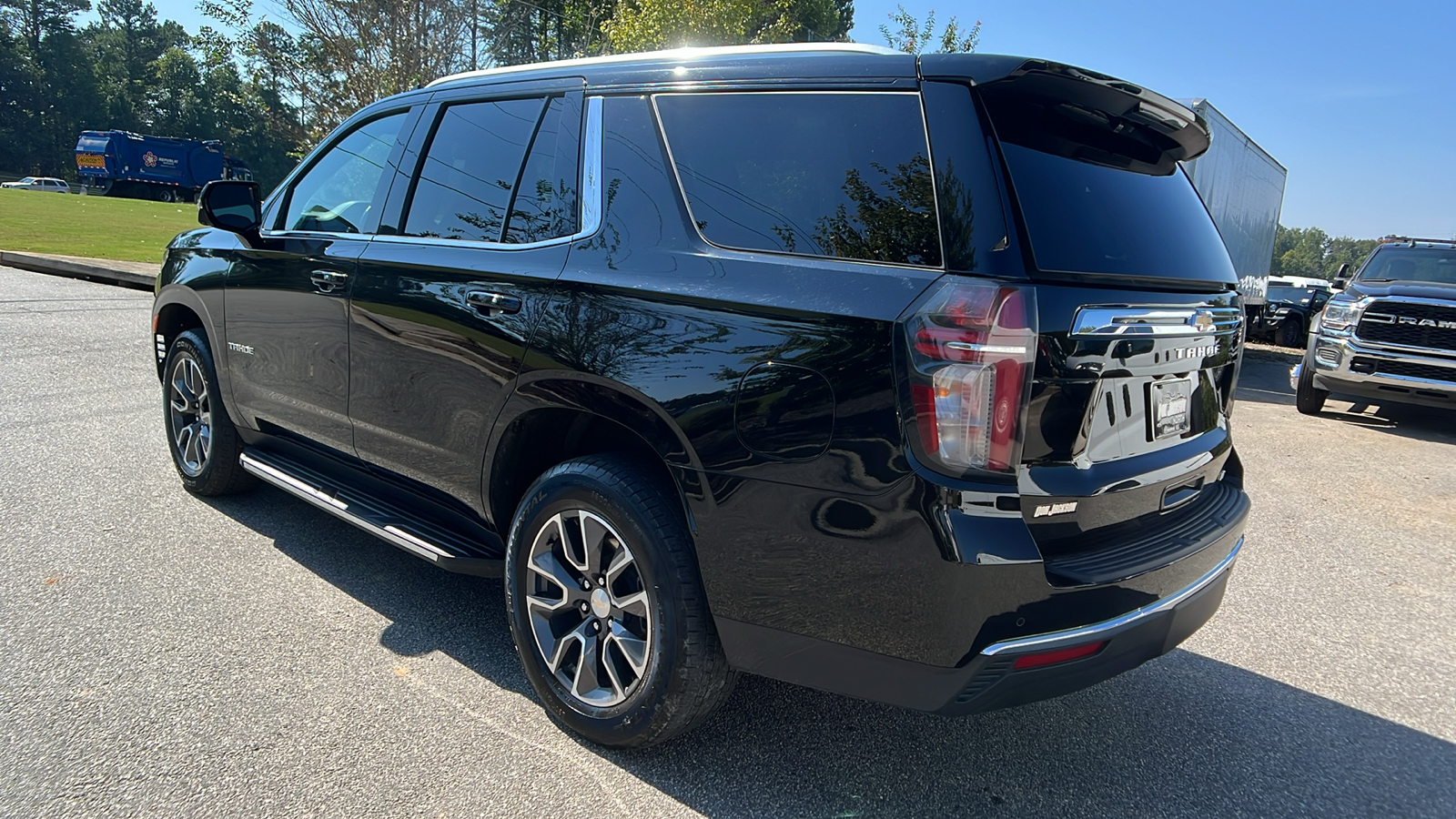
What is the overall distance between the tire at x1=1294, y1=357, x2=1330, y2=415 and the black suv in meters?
8.04

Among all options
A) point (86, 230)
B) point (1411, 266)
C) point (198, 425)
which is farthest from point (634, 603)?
point (86, 230)

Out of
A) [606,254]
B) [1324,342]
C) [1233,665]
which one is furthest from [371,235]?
[1324,342]

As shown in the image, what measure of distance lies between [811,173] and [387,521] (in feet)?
6.56

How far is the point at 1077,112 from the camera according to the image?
230 centimetres

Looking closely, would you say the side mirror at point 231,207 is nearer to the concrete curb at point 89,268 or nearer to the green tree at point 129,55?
the concrete curb at point 89,268

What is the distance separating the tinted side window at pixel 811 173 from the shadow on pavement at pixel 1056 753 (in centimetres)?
148

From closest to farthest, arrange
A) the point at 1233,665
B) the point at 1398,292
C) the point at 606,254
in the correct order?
the point at 606,254
the point at 1233,665
the point at 1398,292

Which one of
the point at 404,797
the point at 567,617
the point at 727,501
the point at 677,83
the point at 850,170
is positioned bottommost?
the point at 404,797

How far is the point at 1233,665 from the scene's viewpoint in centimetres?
338

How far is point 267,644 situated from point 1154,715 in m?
3.06

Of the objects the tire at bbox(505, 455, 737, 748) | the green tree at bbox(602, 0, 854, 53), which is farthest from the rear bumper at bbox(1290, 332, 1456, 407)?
the green tree at bbox(602, 0, 854, 53)

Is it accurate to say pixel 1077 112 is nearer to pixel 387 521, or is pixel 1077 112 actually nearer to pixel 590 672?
pixel 590 672

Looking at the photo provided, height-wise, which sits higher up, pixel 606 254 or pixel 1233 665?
pixel 606 254

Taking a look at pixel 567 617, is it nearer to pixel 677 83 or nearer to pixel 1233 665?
pixel 677 83
